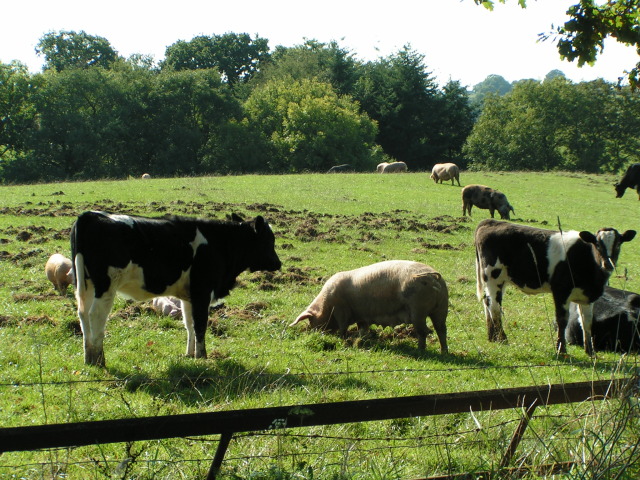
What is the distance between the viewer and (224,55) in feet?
364

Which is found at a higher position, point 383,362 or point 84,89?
point 84,89

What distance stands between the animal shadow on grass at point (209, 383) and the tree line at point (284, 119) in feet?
146

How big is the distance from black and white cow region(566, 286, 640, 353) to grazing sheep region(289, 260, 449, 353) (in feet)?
10.2

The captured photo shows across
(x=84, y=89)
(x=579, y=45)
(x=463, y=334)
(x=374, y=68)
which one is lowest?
(x=463, y=334)

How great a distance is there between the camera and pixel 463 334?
12.2m

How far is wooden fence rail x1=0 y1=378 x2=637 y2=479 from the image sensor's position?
3.51 m

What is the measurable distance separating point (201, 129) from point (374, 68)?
29.1 meters

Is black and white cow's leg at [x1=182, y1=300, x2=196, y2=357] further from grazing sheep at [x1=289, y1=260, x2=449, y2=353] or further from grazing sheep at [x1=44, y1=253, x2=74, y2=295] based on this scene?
grazing sheep at [x1=44, y1=253, x2=74, y2=295]

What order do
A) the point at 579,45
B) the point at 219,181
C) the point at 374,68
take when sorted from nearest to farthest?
the point at 579,45, the point at 219,181, the point at 374,68

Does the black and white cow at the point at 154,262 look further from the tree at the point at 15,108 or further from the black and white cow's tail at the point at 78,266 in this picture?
the tree at the point at 15,108

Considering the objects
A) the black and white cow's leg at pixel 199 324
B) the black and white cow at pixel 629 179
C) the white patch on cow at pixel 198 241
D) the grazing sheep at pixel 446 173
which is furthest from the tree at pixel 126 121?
the black and white cow's leg at pixel 199 324

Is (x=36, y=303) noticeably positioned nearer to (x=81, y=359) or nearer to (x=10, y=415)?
(x=81, y=359)

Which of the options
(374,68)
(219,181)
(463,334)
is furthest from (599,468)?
(374,68)

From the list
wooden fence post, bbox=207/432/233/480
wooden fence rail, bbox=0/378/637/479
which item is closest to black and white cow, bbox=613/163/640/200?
wooden fence rail, bbox=0/378/637/479
